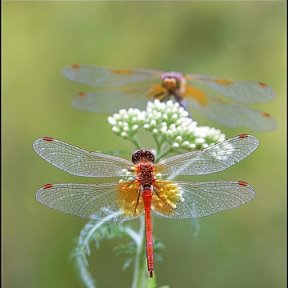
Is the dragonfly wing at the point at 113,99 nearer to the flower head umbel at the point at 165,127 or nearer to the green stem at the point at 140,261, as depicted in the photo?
the flower head umbel at the point at 165,127

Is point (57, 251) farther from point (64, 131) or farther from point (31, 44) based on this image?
point (31, 44)

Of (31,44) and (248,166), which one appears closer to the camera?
(248,166)

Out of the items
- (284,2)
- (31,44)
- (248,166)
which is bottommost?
(248,166)

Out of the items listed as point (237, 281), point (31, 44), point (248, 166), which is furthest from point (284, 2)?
point (237, 281)

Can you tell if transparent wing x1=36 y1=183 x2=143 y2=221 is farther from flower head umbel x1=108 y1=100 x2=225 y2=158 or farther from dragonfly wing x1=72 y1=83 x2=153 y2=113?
dragonfly wing x1=72 y1=83 x2=153 y2=113

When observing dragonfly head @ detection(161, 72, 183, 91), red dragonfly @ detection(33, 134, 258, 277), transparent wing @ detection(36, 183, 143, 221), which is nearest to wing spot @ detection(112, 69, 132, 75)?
dragonfly head @ detection(161, 72, 183, 91)
